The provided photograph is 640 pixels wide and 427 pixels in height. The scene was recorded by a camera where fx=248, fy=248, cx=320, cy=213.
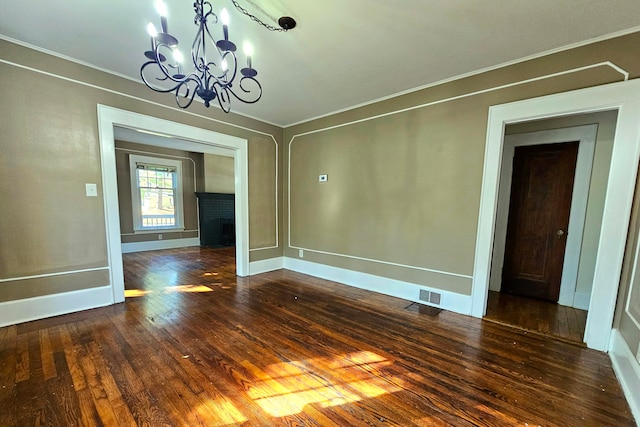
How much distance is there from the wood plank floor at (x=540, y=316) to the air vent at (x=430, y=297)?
51cm

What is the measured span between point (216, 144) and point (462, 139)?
3.35 meters

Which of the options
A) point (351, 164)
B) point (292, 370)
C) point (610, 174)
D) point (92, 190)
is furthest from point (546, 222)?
point (92, 190)

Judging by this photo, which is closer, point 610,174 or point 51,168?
point 610,174

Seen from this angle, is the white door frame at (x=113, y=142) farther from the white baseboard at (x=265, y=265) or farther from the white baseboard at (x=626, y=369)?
the white baseboard at (x=626, y=369)

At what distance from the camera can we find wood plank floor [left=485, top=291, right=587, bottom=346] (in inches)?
96.3

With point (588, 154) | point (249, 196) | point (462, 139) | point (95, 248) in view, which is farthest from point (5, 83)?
point (588, 154)

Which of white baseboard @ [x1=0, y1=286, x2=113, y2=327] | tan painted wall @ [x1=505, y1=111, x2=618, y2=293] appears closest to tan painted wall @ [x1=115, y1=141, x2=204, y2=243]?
white baseboard @ [x1=0, y1=286, x2=113, y2=327]

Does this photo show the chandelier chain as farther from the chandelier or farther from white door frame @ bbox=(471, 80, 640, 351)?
white door frame @ bbox=(471, 80, 640, 351)

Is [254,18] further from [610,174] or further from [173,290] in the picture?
[173,290]

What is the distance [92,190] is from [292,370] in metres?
2.89

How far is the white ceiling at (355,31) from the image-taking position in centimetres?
180

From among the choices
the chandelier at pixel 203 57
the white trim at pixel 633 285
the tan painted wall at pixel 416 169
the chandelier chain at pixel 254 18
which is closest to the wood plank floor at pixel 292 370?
the white trim at pixel 633 285

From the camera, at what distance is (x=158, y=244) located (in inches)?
259

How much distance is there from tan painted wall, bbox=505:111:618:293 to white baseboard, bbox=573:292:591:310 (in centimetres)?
5
